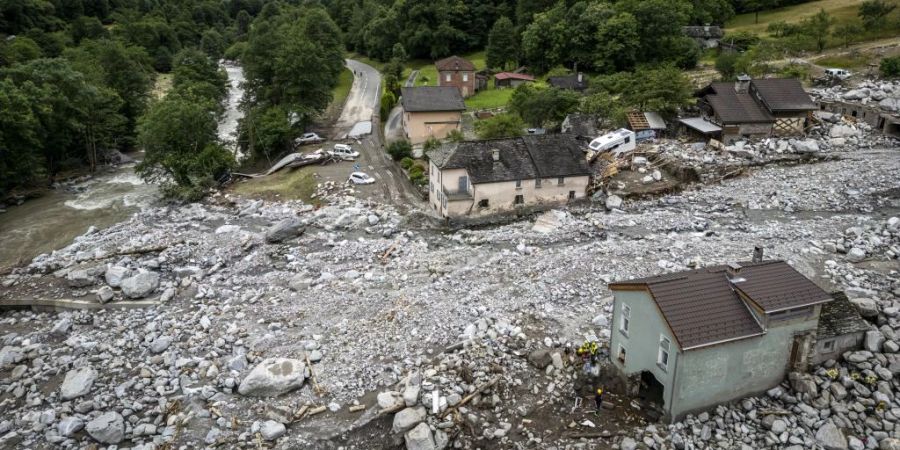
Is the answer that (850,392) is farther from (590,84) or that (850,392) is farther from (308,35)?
(308,35)

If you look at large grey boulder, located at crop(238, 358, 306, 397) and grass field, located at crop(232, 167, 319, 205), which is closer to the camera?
large grey boulder, located at crop(238, 358, 306, 397)

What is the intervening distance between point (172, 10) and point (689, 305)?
133 meters

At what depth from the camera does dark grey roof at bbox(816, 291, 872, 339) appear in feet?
70.7

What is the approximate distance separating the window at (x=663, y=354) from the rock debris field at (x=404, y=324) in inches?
73.7

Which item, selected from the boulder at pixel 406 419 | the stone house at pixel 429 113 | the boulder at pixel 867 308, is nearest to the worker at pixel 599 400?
the boulder at pixel 406 419

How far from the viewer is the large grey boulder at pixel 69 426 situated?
809 inches

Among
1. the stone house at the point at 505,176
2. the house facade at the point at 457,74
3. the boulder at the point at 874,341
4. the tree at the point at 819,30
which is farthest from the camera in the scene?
the tree at the point at 819,30

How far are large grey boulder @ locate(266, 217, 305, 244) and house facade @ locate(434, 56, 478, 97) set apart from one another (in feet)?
121

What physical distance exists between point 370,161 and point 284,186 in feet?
25.5

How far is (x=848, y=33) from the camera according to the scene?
7256 centimetres

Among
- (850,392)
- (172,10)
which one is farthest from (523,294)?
(172,10)

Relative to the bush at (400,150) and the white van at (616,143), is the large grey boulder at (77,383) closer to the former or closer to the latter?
the bush at (400,150)

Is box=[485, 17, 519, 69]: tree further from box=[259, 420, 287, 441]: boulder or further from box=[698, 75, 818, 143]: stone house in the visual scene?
box=[259, 420, 287, 441]: boulder

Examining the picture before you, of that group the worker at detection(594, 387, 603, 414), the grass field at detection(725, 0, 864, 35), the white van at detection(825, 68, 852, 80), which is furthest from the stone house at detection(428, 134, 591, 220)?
the grass field at detection(725, 0, 864, 35)
